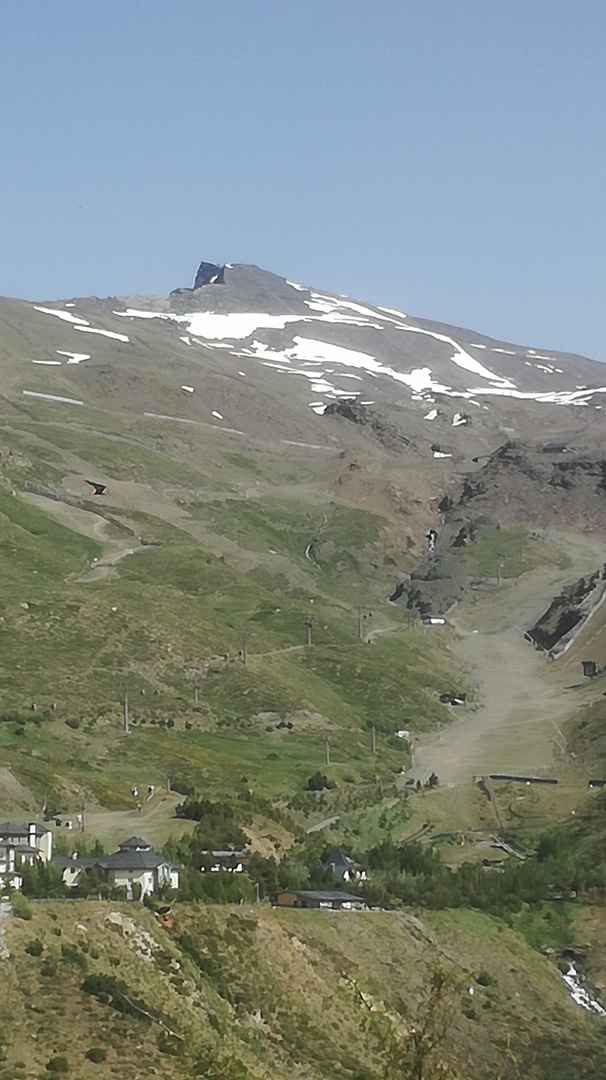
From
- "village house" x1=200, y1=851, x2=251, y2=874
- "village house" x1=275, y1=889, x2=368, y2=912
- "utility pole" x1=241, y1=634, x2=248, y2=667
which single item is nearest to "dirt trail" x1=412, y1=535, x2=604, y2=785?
"utility pole" x1=241, y1=634, x2=248, y2=667

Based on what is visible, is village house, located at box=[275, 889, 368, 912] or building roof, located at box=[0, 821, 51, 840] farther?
building roof, located at box=[0, 821, 51, 840]

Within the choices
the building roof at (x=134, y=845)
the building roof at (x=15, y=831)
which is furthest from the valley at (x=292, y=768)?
the building roof at (x=15, y=831)

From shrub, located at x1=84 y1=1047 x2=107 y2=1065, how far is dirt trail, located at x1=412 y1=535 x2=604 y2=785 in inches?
2248

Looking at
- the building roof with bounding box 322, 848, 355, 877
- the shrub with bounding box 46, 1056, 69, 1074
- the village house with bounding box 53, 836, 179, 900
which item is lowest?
the building roof with bounding box 322, 848, 355, 877

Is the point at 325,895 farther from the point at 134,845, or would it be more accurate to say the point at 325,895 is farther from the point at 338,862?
the point at 338,862

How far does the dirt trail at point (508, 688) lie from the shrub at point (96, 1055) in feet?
187

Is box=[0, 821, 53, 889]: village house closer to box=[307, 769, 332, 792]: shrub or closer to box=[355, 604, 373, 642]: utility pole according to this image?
box=[307, 769, 332, 792]: shrub

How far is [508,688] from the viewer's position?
12569 centimetres

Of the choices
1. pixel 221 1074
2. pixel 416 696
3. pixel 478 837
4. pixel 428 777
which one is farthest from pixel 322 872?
pixel 416 696

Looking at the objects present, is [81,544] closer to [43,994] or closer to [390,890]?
[390,890]

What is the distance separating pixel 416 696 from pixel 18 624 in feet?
95.3

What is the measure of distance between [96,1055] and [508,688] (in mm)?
97293

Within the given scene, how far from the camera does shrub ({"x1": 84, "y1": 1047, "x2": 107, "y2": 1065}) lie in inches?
1197

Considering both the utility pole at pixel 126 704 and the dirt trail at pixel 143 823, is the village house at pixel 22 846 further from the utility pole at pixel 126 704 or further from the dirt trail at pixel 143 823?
the utility pole at pixel 126 704
